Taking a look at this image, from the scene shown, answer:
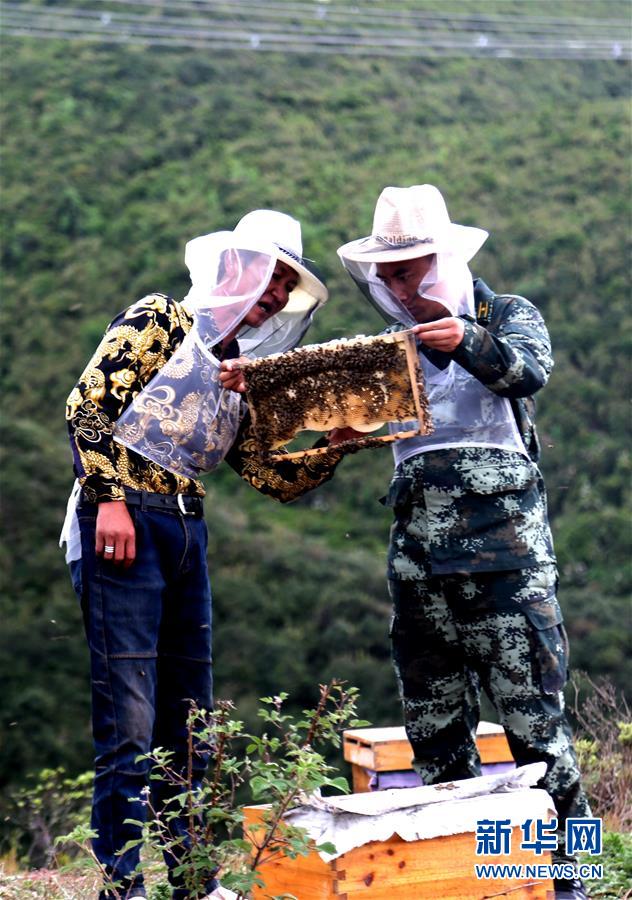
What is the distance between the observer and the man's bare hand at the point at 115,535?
3.55 metres

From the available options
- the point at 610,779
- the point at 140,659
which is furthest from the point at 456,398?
the point at 610,779

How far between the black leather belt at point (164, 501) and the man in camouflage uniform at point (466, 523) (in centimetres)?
72

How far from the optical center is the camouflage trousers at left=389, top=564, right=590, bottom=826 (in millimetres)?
3787

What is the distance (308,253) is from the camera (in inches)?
754

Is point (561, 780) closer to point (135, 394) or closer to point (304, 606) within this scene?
point (135, 394)

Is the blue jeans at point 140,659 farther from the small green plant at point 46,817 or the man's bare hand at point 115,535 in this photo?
the small green plant at point 46,817

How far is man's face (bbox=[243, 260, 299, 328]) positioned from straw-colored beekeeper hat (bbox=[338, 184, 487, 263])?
0.23 m

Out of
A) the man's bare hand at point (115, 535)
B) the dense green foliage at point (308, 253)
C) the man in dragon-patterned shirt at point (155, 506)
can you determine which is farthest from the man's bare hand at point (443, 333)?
the dense green foliage at point (308, 253)

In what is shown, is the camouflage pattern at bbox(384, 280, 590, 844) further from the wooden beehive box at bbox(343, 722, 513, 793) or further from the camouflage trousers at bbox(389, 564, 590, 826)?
the wooden beehive box at bbox(343, 722, 513, 793)

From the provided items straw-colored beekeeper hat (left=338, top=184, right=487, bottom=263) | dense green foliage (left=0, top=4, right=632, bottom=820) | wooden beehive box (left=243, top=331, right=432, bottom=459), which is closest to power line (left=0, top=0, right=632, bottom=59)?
dense green foliage (left=0, top=4, right=632, bottom=820)

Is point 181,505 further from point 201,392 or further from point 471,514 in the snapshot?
point 471,514

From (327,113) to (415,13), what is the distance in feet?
21.0

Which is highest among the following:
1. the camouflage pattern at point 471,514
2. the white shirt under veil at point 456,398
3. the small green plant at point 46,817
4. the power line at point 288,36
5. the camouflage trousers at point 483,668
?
the power line at point 288,36

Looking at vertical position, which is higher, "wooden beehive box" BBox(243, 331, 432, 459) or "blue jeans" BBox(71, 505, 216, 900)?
"wooden beehive box" BBox(243, 331, 432, 459)
